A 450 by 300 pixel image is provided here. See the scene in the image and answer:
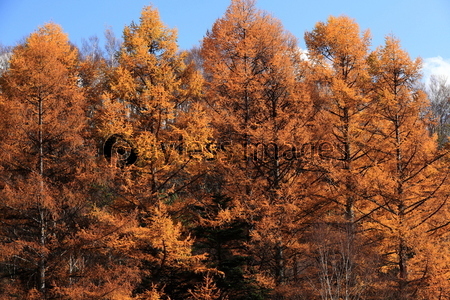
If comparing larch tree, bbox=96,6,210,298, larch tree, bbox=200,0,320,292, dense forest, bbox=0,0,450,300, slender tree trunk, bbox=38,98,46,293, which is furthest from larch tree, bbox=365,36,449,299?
slender tree trunk, bbox=38,98,46,293

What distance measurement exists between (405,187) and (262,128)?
4.99 meters

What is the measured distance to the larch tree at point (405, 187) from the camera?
1217cm

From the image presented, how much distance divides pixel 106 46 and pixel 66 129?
48.9 m

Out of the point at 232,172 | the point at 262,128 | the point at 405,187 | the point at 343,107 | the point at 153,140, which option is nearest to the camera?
the point at 405,187

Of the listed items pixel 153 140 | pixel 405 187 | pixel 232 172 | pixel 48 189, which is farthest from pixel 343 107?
pixel 48 189

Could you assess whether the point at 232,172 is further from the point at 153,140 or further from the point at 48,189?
the point at 48,189

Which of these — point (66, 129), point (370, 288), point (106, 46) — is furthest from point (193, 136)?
point (106, 46)

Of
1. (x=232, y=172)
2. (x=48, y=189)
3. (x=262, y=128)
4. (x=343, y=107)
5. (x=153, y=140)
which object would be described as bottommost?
(x=48, y=189)

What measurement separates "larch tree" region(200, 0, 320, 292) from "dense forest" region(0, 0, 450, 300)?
7 cm

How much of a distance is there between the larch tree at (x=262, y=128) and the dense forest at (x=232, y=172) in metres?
0.07

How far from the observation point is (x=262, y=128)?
13992mm

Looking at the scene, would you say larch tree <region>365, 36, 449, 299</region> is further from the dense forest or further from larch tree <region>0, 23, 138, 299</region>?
larch tree <region>0, 23, 138, 299</region>

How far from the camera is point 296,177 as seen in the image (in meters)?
15.2

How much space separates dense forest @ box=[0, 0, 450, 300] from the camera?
12461mm
